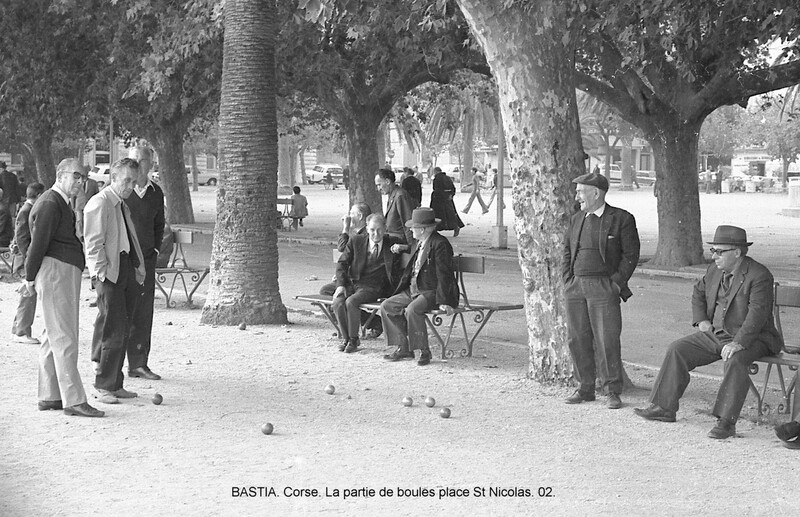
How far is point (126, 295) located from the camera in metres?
8.39

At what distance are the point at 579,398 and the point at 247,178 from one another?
16.6 ft

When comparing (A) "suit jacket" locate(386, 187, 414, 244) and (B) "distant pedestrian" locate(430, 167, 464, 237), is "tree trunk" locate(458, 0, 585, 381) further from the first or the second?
(B) "distant pedestrian" locate(430, 167, 464, 237)

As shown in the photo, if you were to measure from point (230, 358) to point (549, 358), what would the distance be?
9.49 feet

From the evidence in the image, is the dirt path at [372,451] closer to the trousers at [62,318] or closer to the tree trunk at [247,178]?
the trousers at [62,318]

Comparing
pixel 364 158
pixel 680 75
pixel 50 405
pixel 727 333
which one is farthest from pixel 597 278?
pixel 364 158

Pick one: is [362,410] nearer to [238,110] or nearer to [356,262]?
[356,262]

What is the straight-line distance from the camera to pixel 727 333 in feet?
24.7

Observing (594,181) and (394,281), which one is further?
(394,281)

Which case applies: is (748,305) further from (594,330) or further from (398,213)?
(398,213)

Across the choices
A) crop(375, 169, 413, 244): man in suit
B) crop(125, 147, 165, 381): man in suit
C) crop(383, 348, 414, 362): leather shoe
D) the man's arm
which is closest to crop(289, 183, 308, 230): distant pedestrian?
crop(375, 169, 413, 244): man in suit

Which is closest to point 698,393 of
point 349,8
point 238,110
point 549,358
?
point 549,358

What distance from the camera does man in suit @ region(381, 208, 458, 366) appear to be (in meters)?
9.92

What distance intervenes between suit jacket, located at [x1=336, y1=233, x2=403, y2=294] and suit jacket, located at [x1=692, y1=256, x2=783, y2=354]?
3.56 metres

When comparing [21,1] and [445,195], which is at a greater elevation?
[21,1]
